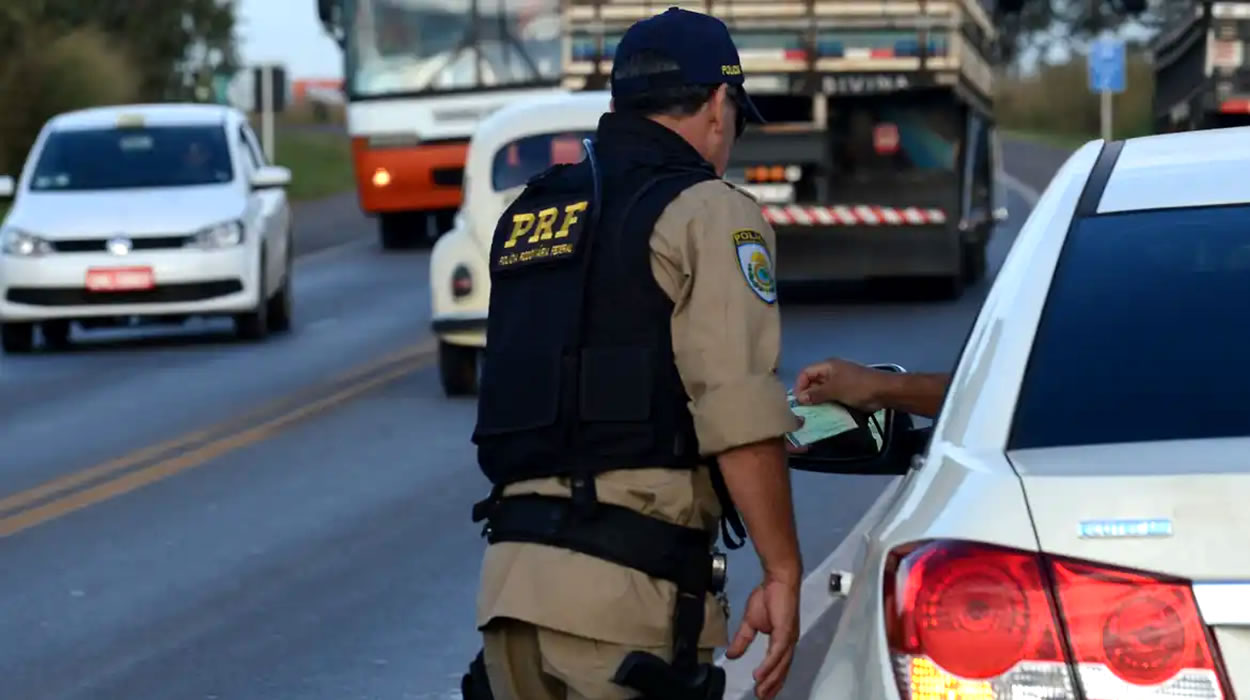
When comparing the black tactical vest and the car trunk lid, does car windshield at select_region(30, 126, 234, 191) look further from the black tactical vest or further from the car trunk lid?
the car trunk lid

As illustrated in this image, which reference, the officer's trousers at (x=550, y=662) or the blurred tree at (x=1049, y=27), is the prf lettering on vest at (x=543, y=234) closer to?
the officer's trousers at (x=550, y=662)

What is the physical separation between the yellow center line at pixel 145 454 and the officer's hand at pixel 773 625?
7.50 m

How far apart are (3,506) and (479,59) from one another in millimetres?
17127

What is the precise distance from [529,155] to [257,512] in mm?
4549

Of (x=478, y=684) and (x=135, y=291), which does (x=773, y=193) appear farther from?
(x=478, y=684)

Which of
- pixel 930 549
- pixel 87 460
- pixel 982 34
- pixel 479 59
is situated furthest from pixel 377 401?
pixel 479 59

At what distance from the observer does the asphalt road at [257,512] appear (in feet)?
25.2

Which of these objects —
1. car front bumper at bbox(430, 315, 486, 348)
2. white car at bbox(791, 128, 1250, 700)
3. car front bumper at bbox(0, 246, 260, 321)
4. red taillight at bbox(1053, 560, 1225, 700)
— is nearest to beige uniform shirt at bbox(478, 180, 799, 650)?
white car at bbox(791, 128, 1250, 700)

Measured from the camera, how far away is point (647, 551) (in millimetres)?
3799

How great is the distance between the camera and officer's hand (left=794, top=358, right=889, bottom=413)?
4.42m

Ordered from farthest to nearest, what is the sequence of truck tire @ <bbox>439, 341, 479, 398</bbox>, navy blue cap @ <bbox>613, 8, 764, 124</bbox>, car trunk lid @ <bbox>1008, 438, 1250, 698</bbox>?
truck tire @ <bbox>439, 341, 479, 398</bbox>, navy blue cap @ <bbox>613, 8, 764, 124</bbox>, car trunk lid @ <bbox>1008, 438, 1250, 698</bbox>

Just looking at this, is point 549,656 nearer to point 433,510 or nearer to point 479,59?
point 433,510

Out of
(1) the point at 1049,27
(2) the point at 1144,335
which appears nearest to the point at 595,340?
(2) the point at 1144,335

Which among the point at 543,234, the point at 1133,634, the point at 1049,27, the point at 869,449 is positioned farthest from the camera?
the point at 1049,27
